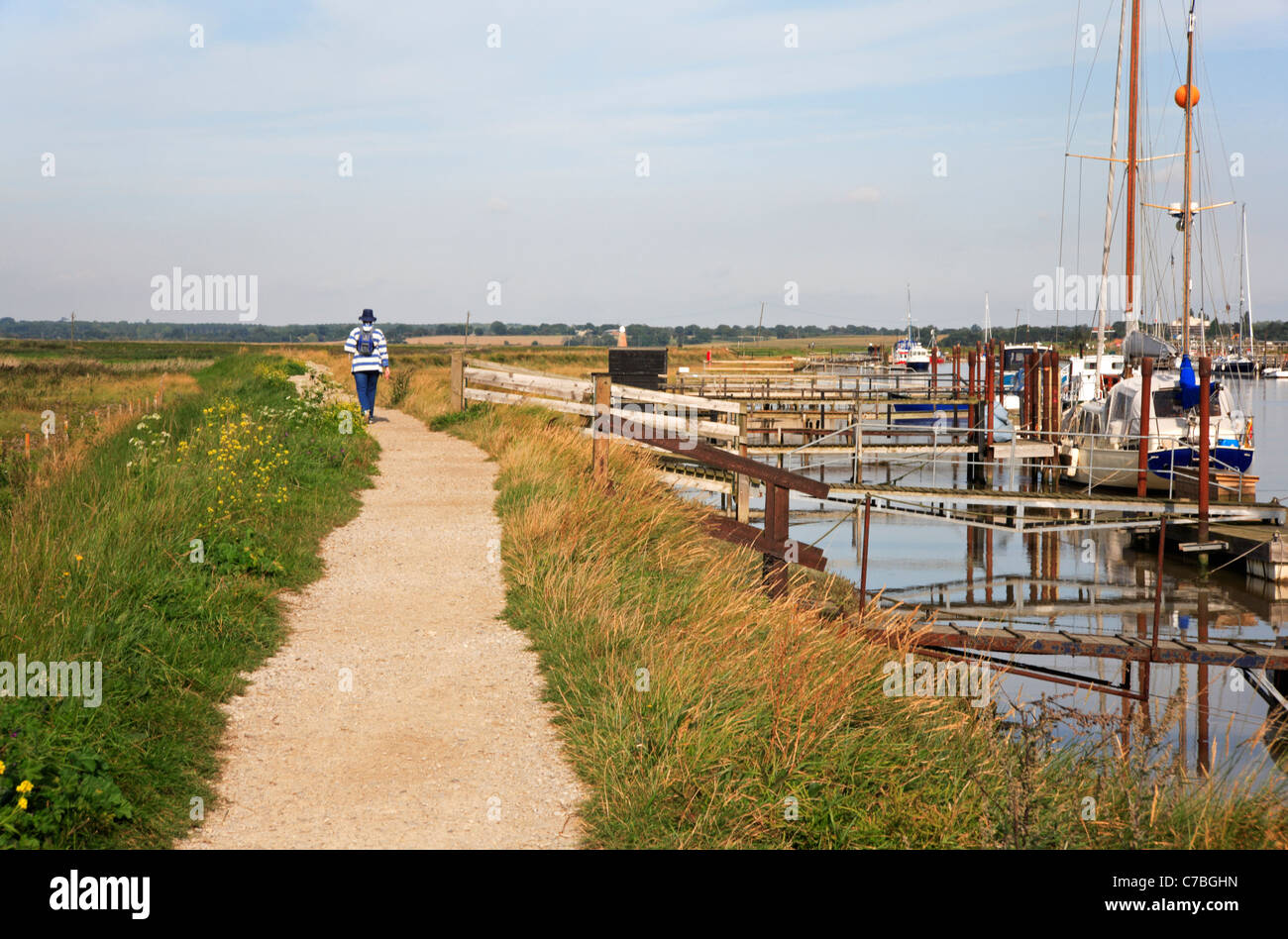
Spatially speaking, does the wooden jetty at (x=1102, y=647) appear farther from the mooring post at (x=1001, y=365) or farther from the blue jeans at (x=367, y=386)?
the mooring post at (x=1001, y=365)

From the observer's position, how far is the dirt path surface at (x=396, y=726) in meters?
5.35

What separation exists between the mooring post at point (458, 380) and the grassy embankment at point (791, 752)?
13165mm

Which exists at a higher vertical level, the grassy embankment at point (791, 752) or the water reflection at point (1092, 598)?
the grassy embankment at point (791, 752)

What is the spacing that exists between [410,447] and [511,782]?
1274cm

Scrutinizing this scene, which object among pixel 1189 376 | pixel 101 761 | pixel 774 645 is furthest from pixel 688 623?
pixel 1189 376

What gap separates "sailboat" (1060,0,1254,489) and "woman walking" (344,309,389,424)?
14.9 metres

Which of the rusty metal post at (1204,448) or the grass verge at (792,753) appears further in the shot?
the rusty metal post at (1204,448)

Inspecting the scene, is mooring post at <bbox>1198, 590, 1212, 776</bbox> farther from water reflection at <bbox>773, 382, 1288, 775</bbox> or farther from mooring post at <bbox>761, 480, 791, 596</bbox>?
mooring post at <bbox>761, 480, 791, 596</bbox>

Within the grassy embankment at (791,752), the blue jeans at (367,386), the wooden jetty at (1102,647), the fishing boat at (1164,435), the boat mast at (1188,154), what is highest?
the boat mast at (1188,154)

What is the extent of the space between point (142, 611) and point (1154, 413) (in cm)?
2816

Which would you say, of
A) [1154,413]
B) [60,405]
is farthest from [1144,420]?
[60,405]

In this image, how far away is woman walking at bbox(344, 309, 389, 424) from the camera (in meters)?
19.6

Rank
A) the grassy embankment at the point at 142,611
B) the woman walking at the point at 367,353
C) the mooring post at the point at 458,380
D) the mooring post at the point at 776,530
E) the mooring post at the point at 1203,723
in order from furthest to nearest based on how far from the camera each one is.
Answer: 1. the mooring post at the point at 458,380
2. the woman walking at the point at 367,353
3. the mooring post at the point at 776,530
4. the mooring post at the point at 1203,723
5. the grassy embankment at the point at 142,611

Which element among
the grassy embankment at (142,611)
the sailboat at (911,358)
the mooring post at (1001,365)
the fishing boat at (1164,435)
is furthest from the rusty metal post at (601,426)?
the sailboat at (911,358)
